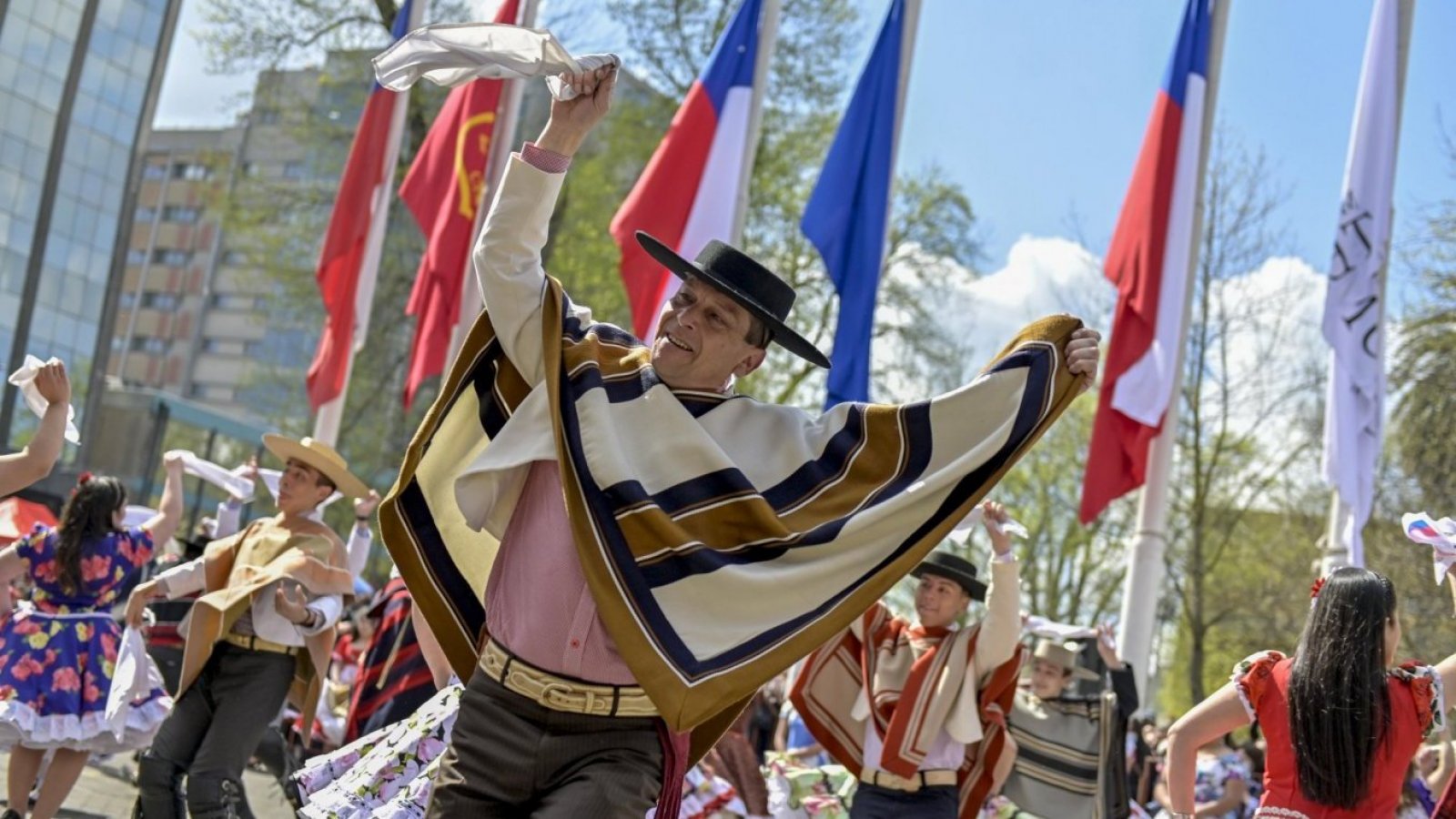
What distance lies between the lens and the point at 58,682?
8.27 m

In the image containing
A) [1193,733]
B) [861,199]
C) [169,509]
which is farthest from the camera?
[861,199]

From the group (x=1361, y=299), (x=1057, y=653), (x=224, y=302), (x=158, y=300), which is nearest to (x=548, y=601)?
(x=1057, y=653)

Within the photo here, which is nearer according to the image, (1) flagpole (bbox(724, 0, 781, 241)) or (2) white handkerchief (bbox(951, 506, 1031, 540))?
(2) white handkerchief (bbox(951, 506, 1031, 540))

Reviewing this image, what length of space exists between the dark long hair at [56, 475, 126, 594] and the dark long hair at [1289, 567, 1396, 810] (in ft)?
18.7

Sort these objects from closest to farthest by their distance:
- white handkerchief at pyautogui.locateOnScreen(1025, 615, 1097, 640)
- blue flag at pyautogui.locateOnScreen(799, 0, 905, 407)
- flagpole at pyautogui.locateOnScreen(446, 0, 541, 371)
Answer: white handkerchief at pyautogui.locateOnScreen(1025, 615, 1097, 640) → blue flag at pyautogui.locateOnScreen(799, 0, 905, 407) → flagpole at pyautogui.locateOnScreen(446, 0, 541, 371)

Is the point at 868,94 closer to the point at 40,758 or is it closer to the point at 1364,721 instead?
the point at 40,758

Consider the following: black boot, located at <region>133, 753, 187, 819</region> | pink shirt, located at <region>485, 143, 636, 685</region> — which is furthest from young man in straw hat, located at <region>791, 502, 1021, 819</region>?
pink shirt, located at <region>485, 143, 636, 685</region>

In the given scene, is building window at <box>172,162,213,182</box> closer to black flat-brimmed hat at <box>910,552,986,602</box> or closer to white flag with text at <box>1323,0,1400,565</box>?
white flag with text at <box>1323,0,1400,565</box>

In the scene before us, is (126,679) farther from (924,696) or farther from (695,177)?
(695,177)

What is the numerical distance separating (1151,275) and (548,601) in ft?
32.8

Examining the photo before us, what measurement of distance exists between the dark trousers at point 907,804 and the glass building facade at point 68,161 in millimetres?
34896

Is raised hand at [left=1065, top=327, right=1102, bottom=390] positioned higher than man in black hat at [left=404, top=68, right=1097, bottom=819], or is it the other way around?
raised hand at [left=1065, top=327, right=1102, bottom=390]

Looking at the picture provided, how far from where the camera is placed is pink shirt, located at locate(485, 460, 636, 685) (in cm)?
384

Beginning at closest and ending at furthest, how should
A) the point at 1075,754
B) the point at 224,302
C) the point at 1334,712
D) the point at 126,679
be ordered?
1. the point at 1334,712
2. the point at 126,679
3. the point at 1075,754
4. the point at 224,302
